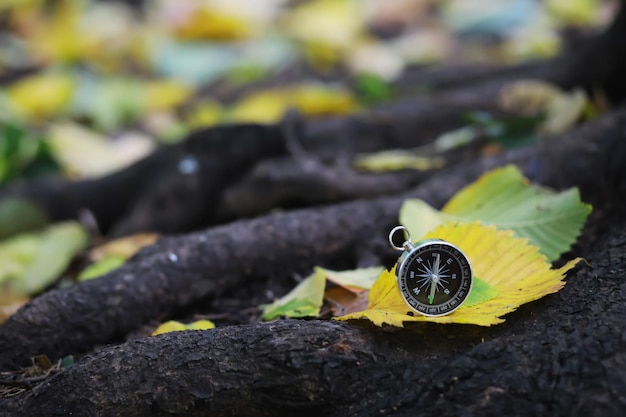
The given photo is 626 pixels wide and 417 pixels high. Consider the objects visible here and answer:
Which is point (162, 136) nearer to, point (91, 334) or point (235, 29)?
point (235, 29)

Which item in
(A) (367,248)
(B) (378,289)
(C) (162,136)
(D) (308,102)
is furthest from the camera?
(C) (162,136)

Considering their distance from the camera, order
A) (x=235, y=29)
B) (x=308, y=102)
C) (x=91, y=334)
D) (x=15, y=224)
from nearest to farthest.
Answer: (x=91, y=334), (x=15, y=224), (x=308, y=102), (x=235, y=29)

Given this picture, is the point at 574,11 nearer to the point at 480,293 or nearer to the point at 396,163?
the point at 396,163

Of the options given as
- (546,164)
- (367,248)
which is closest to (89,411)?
(367,248)

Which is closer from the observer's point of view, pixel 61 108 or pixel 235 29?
pixel 61 108

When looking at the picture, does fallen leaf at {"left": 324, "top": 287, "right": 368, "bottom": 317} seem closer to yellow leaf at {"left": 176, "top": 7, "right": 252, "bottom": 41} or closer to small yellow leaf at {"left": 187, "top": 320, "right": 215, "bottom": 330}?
small yellow leaf at {"left": 187, "top": 320, "right": 215, "bottom": 330}

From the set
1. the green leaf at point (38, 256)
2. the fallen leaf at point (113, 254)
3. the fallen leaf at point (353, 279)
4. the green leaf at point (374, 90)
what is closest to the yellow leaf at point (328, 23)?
the green leaf at point (374, 90)

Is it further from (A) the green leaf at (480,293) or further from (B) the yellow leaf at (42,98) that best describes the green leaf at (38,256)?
(B) the yellow leaf at (42,98)
